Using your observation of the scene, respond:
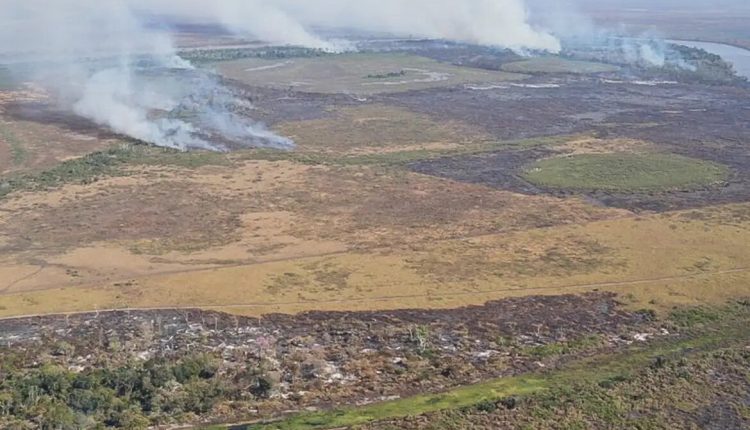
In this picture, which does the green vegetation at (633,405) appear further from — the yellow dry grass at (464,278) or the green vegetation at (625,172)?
the green vegetation at (625,172)

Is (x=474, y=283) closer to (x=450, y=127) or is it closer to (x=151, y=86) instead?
(x=450, y=127)

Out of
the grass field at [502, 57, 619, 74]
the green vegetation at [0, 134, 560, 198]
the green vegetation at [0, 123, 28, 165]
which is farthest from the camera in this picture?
the grass field at [502, 57, 619, 74]

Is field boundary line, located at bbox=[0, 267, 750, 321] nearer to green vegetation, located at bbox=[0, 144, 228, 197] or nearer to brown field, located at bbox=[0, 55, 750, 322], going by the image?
brown field, located at bbox=[0, 55, 750, 322]

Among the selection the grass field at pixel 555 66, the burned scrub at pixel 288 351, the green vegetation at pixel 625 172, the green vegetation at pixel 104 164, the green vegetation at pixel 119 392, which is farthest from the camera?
the grass field at pixel 555 66

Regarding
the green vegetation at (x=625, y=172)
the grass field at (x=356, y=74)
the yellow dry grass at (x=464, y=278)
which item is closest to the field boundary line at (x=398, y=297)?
the yellow dry grass at (x=464, y=278)

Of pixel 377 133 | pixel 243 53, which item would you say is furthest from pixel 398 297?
pixel 243 53

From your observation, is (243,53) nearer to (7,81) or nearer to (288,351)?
(7,81)

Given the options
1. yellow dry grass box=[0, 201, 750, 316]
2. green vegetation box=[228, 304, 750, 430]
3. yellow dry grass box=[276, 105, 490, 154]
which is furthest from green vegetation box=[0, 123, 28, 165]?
green vegetation box=[228, 304, 750, 430]

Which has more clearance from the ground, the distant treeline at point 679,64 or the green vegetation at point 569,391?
the distant treeline at point 679,64
